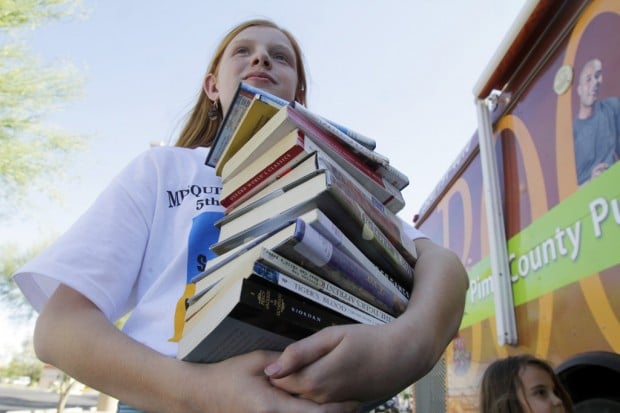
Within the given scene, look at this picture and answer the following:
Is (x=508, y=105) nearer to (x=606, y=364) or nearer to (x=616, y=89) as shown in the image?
(x=616, y=89)

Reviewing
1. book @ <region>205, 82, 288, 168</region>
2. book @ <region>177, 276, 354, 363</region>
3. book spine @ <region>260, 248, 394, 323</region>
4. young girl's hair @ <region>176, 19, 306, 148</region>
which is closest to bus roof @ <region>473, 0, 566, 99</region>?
young girl's hair @ <region>176, 19, 306, 148</region>

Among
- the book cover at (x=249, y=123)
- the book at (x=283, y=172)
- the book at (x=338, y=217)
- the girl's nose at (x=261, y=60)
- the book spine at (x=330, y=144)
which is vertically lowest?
the book at (x=338, y=217)

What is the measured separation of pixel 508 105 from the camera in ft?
7.22

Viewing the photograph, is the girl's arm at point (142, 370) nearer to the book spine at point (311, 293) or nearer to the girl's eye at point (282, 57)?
the book spine at point (311, 293)

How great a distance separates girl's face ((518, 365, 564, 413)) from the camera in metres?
1.74

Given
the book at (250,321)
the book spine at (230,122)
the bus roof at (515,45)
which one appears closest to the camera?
the book at (250,321)

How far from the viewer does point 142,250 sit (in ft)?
3.12

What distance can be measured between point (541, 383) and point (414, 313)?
4.18ft

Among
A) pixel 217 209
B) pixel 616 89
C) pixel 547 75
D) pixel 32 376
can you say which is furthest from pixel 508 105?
pixel 32 376

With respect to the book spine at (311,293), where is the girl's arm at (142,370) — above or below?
below

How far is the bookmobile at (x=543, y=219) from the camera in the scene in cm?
146

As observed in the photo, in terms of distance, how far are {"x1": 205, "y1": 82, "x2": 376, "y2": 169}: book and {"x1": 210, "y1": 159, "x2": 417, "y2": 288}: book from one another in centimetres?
15

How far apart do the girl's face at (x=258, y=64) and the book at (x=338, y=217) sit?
0.48 m

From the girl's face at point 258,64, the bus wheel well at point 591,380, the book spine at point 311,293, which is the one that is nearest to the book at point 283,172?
the book spine at point 311,293
